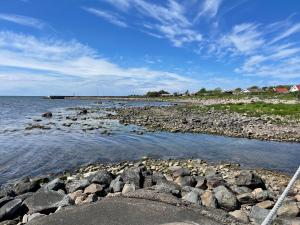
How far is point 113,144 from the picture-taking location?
23.8 metres

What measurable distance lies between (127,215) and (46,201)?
10.5ft

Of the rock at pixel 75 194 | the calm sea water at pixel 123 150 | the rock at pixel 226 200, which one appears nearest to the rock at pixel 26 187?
the rock at pixel 75 194

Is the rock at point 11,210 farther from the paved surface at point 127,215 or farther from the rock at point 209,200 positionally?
the rock at point 209,200

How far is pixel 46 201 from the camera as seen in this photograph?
9727 millimetres

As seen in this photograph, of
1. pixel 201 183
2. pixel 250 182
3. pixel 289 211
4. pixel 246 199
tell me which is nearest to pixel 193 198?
pixel 246 199

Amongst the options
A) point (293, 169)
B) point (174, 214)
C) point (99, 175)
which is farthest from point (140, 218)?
point (293, 169)

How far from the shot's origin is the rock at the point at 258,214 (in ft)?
27.8

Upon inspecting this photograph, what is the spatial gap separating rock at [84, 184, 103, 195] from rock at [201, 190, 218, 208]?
332 cm

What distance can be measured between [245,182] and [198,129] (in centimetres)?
1860

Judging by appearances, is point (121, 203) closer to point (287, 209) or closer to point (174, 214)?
point (174, 214)

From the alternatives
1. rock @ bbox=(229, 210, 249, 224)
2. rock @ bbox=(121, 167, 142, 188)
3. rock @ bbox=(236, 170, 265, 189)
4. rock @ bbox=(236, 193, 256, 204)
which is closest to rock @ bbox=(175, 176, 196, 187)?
rock @ bbox=(121, 167, 142, 188)

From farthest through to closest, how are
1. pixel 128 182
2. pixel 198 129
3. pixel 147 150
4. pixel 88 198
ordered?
pixel 198 129, pixel 147 150, pixel 128 182, pixel 88 198

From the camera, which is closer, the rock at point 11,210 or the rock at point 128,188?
the rock at point 11,210

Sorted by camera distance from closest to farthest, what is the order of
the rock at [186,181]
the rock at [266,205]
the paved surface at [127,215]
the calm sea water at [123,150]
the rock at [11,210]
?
1. the paved surface at [127,215]
2. the rock at [11,210]
3. the rock at [266,205]
4. the rock at [186,181]
5. the calm sea water at [123,150]
